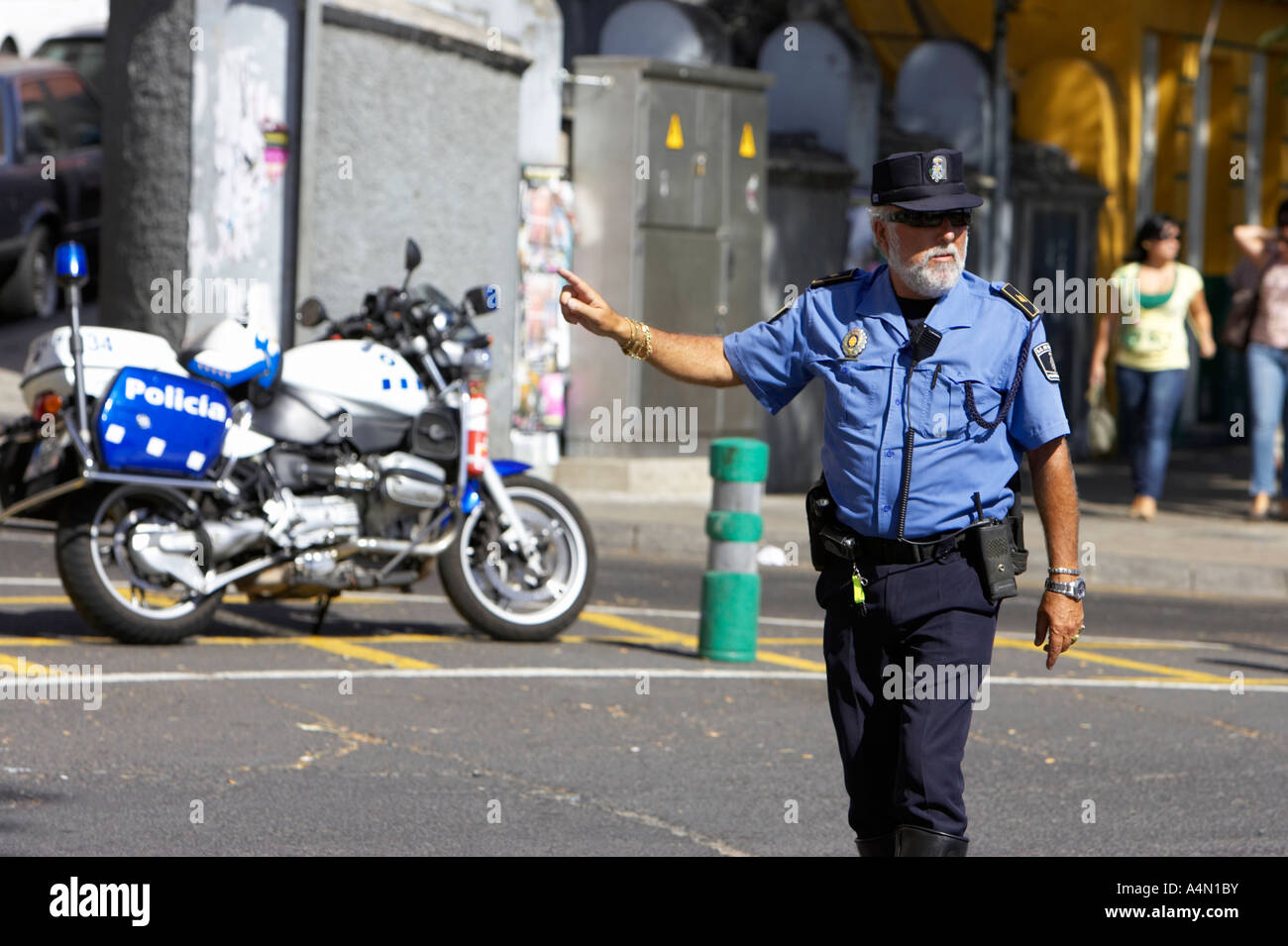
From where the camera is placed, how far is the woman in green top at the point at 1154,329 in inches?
539

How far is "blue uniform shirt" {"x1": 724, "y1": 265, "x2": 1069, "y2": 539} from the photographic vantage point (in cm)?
456

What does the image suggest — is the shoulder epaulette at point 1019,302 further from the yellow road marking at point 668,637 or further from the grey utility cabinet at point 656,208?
the grey utility cabinet at point 656,208

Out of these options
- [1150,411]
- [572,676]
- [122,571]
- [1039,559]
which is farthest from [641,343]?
[1150,411]

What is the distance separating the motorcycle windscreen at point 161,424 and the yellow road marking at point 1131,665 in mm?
3511

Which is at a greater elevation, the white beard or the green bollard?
the white beard

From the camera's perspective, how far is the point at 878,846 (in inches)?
180

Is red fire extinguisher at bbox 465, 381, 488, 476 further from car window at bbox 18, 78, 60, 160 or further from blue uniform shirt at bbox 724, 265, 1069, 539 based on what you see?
car window at bbox 18, 78, 60, 160

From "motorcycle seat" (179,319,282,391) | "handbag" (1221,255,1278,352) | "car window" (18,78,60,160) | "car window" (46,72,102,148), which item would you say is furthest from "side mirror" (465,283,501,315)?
"car window" (46,72,102,148)

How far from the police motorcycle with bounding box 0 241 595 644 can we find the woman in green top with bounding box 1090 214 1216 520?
6.00m

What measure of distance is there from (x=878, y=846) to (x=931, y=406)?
3.13 ft

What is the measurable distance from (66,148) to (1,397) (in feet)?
15.5

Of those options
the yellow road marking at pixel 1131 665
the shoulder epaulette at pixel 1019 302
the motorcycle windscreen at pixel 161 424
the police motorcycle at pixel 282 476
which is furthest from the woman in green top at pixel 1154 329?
the shoulder epaulette at pixel 1019 302

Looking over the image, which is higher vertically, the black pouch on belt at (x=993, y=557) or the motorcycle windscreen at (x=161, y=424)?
the motorcycle windscreen at (x=161, y=424)
